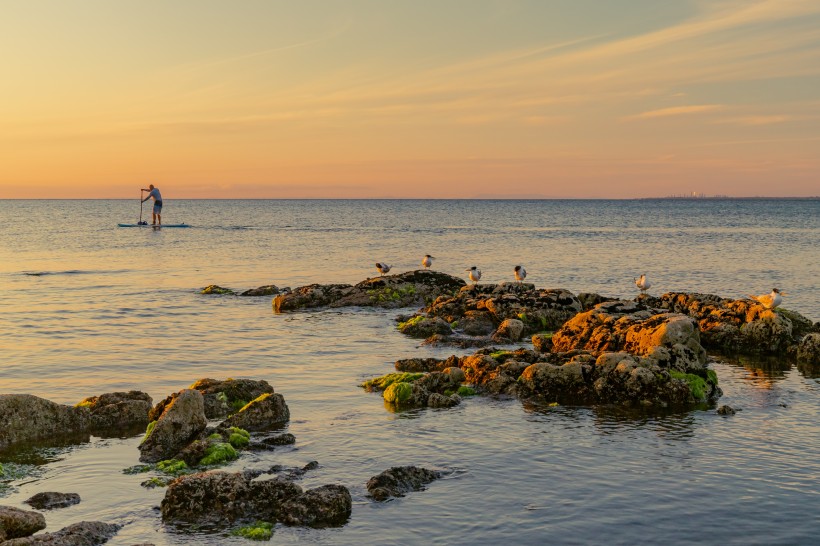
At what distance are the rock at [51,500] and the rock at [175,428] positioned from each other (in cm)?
212

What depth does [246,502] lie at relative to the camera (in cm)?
1162

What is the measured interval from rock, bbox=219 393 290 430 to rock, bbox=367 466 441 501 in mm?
4283

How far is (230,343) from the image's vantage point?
A: 26094 millimetres

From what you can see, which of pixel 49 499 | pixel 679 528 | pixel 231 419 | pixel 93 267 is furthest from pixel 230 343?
pixel 93 267

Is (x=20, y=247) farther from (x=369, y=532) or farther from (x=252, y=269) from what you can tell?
(x=369, y=532)

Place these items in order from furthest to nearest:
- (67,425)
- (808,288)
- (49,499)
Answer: (808,288), (67,425), (49,499)

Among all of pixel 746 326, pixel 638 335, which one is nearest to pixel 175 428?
pixel 638 335

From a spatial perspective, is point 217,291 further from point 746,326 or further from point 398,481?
point 398,481

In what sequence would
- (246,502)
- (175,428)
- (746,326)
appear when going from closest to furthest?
(246,502)
(175,428)
(746,326)

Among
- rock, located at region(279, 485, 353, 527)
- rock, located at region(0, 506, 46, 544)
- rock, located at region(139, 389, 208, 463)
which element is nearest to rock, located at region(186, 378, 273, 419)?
rock, located at region(139, 389, 208, 463)

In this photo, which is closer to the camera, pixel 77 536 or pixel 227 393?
pixel 77 536

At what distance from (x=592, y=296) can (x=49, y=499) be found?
2378cm

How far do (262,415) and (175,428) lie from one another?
6.73ft

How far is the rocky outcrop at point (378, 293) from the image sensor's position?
3484cm
